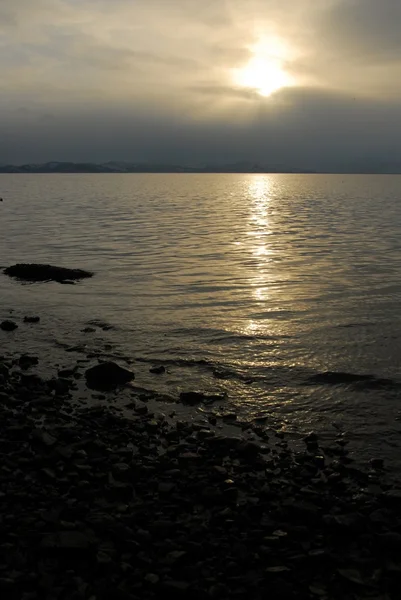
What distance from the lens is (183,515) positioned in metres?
8.70

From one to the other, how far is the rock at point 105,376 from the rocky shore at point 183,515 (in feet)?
7.86

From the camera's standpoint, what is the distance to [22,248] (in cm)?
4416

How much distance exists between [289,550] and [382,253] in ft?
122

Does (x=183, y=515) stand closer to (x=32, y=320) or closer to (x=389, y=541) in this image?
(x=389, y=541)

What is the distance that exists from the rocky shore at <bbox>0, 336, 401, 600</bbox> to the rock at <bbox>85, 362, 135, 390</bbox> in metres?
2.39

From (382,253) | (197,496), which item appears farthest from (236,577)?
(382,253)

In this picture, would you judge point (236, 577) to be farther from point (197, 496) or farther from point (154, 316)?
point (154, 316)

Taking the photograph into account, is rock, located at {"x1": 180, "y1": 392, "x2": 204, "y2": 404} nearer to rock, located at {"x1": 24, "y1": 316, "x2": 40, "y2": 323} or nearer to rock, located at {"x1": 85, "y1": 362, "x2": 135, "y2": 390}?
rock, located at {"x1": 85, "y1": 362, "x2": 135, "y2": 390}

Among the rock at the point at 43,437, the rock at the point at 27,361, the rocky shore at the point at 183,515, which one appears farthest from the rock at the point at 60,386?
the rock at the point at 43,437

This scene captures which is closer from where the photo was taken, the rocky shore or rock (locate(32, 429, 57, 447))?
the rocky shore

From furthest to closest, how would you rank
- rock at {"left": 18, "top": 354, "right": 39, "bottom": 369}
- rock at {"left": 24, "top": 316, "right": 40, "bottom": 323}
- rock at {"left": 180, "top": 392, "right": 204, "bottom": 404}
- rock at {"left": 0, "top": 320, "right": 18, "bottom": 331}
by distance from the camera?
rock at {"left": 24, "top": 316, "right": 40, "bottom": 323} < rock at {"left": 0, "top": 320, "right": 18, "bottom": 331} < rock at {"left": 18, "top": 354, "right": 39, "bottom": 369} < rock at {"left": 180, "top": 392, "right": 204, "bottom": 404}

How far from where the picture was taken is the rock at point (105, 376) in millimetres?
14797

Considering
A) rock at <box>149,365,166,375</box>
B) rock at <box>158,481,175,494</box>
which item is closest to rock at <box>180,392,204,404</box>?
rock at <box>149,365,166,375</box>

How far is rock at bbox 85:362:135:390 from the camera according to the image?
48.5 feet
